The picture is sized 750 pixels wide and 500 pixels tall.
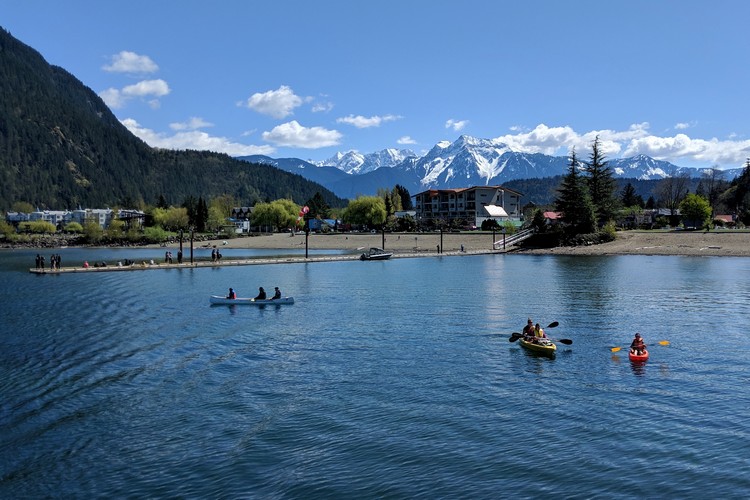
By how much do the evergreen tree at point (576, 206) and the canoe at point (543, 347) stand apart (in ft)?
311

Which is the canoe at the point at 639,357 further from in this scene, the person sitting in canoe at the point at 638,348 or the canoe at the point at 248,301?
the canoe at the point at 248,301

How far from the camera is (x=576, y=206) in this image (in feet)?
398

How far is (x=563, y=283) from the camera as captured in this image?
65.9 meters

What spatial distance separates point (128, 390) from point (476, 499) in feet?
57.1

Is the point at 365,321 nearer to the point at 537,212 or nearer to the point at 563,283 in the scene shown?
the point at 563,283

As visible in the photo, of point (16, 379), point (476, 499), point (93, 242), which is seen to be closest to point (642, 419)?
point (476, 499)

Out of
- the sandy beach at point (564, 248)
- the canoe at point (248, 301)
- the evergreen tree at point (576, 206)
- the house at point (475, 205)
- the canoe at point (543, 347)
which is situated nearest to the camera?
the canoe at point (543, 347)

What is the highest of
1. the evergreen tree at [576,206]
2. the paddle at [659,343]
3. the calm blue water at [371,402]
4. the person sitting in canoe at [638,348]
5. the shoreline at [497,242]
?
the evergreen tree at [576,206]

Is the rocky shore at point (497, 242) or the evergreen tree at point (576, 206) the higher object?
the evergreen tree at point (576, 206)

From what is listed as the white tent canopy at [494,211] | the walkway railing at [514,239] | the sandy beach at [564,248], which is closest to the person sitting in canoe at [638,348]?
the sandy beach at [564,248]

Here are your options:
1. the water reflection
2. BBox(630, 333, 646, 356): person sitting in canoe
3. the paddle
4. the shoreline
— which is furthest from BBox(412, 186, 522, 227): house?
the water reflection

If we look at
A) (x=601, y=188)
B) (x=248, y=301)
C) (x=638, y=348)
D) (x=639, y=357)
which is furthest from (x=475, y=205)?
(x=639, y=357)

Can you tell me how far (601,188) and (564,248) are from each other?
24190mm

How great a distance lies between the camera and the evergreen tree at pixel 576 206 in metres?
121
